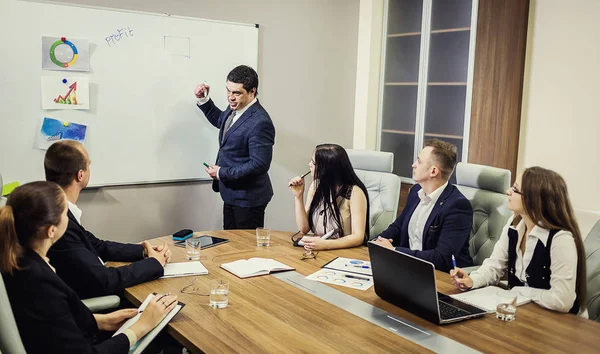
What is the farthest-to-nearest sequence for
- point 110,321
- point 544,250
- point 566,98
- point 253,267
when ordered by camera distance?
point 566,98 < point 253,267 < point 544,250 < point 110,321

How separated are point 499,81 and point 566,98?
45cm

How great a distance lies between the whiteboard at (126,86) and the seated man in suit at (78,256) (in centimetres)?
144

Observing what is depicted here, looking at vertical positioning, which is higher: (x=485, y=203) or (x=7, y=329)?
(x=485, y=203)

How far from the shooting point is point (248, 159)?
351 cm

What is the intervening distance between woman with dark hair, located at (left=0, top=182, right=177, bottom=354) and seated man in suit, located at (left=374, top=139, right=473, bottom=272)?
1.41 m

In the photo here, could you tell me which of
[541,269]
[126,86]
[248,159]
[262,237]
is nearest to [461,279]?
[541,269]

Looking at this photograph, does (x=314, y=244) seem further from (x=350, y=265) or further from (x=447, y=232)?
(x=447, y=232)

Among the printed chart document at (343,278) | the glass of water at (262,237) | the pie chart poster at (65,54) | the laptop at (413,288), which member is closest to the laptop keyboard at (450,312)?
the laptop at (413,288)

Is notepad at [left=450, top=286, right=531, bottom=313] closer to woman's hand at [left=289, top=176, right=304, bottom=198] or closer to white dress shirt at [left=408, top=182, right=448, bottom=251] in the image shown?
white dress shirt at [left=408, top=182, right=448, bottom=251]

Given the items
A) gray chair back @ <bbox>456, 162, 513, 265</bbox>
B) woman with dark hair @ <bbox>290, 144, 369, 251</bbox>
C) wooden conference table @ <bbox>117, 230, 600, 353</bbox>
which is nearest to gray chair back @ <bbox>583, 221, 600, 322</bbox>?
wooden conference table @ <bbox>117, 230, 600, 353</bbox>

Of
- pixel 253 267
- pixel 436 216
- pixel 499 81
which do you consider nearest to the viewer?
pixel 253 267

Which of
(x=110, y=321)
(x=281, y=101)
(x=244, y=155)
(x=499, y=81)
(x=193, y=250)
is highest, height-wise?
(x=499, y=81)

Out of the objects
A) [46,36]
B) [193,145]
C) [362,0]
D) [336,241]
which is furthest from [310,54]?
[336,241]

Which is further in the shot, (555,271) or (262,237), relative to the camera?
(262,237)
